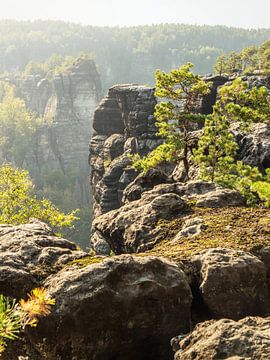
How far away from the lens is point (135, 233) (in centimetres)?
1398

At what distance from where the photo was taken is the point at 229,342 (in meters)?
5.61

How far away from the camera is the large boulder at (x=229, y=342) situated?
5.43m

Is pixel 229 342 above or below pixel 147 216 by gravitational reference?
above

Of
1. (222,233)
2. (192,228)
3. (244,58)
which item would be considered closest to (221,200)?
(192,228)

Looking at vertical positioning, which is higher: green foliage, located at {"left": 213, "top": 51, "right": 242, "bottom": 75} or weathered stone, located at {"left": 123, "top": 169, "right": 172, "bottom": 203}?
green foliage, located at {"left": 213, "top": 51, "right": 242, "bottom": 75}

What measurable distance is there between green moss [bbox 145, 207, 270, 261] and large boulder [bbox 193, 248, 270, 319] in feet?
3.74

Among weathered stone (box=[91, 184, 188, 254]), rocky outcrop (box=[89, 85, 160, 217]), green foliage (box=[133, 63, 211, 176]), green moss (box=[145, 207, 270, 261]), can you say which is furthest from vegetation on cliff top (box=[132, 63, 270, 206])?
rocky outcrop (box=[89, 85, 160, 217])

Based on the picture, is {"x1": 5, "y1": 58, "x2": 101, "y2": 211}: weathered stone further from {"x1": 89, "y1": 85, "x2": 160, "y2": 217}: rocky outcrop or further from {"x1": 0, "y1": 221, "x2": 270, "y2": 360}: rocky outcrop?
{"x1": 0, "y1": 221, "x2": 270, "y2": 360}: rocky outcrop

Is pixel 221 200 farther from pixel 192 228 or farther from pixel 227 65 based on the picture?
pixel 227 65

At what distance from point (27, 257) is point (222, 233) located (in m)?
5.52

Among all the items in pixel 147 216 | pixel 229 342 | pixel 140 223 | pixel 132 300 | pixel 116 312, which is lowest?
pixel 140 223

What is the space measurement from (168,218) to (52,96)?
16847cm

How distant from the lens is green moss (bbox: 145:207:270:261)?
33.7 ft

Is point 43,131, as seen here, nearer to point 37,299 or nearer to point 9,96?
point 9,96
